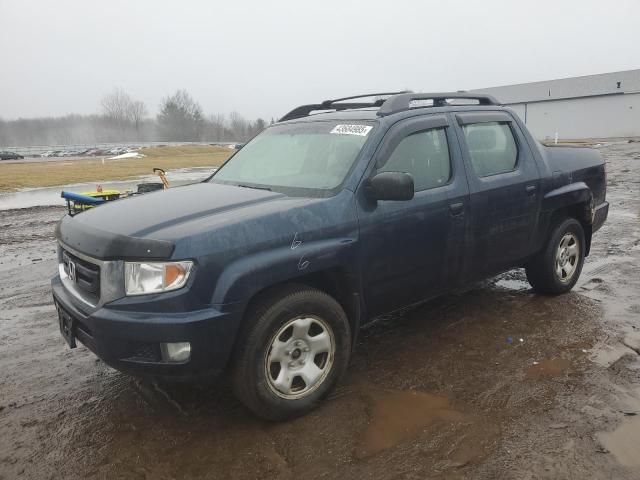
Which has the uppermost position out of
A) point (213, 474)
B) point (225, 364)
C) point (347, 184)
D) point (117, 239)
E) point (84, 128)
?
point (84, 128)

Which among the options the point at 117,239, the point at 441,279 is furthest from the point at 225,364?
the point at 441,279

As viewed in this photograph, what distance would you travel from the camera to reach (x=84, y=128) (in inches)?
5064

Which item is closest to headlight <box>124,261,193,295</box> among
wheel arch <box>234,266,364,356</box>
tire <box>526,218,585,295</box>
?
wheel arch <box>234,266,364,356</box>

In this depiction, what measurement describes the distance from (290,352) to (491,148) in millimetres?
2559

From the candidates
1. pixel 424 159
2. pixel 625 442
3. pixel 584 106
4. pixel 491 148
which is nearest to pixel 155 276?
pixel 424 159

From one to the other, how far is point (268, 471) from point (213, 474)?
0.29 metres

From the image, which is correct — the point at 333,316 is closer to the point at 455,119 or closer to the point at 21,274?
the point at 455,119

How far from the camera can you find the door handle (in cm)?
386

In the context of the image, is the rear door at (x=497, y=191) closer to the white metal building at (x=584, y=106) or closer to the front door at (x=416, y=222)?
the front door at (x=416, y=222)

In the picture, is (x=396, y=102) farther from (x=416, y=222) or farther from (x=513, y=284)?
(x=513, y=284)

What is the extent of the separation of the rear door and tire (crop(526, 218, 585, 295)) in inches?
14.6

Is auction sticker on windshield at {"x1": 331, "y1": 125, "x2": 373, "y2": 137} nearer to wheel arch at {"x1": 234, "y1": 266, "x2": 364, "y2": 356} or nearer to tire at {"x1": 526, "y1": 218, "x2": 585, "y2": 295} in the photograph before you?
wheel arch at {"x1": 234, "y1": 266, "x2": 364, "y2": 356}

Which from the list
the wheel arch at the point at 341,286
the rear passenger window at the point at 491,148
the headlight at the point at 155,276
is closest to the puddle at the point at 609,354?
the rear passenger window at the point at 491,148

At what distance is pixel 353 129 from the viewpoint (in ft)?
12.4
